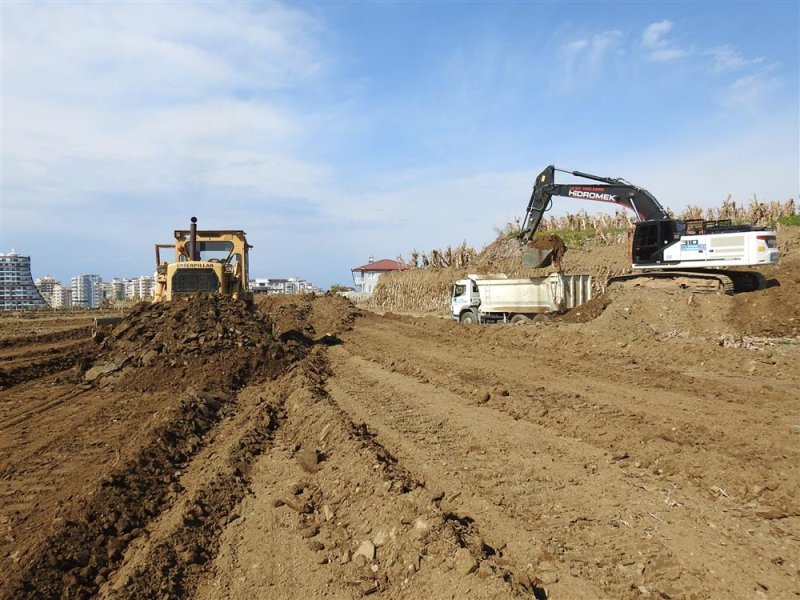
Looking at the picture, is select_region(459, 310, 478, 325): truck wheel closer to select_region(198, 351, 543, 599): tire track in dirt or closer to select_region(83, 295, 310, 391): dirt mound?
select_region(83, 295, 310, 391): dirt mound

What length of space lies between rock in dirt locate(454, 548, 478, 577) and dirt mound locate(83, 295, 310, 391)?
7362mm

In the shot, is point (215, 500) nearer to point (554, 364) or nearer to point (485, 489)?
point (485, 489)

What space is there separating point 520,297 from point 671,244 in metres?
5.31

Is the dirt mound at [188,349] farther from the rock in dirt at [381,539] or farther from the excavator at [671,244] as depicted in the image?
the excavator at [671,244]

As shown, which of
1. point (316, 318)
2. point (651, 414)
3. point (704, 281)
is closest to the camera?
point (651, 414)

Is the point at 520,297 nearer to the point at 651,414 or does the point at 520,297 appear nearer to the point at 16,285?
the point at 651,414

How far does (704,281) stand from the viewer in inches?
712

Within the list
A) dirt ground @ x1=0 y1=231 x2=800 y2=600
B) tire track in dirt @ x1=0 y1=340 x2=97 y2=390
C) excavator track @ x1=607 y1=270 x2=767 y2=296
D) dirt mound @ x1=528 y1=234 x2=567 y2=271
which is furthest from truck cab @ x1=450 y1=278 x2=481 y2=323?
tire track in dirt @ x1=0 y1=340 x2=97 y2=390

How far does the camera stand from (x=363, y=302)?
147 feet

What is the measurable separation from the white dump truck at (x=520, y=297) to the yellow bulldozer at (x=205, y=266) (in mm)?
9379

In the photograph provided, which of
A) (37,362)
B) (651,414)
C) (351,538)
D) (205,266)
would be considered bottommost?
(351,538)

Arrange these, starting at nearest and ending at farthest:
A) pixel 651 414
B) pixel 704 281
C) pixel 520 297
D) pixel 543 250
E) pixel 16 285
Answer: pixel 651 414, pixel 704 281, pixel 520 297, pixel 543 250, pixel 16 285

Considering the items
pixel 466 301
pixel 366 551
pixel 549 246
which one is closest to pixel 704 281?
pixel 549 246

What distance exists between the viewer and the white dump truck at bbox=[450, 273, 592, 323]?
20.4m
